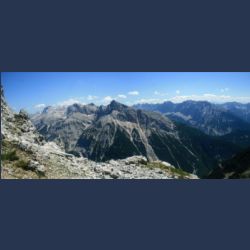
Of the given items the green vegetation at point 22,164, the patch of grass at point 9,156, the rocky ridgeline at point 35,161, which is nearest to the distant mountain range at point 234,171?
the rocky ridgeline at point 35,161

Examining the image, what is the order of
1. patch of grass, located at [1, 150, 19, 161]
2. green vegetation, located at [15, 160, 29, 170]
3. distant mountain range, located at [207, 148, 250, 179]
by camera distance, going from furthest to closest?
distant mountain range, located at [207, 148, 250, 179] → patch of grass, located at [1, 150, 19, 161] → green vegetation, located at [15, 160, 29, 170]

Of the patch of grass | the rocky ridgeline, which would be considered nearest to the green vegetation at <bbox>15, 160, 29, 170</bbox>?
the rocky ridgeline

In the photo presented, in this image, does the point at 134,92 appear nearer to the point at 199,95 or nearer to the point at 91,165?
the point at 199,95

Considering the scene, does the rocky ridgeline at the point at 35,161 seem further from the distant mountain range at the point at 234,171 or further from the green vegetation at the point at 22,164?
the distant mountain range at the point at 234,171

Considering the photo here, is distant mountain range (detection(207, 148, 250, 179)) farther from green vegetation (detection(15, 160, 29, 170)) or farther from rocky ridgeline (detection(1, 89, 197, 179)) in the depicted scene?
green vegetation (detection(15, 160, 29, 170))

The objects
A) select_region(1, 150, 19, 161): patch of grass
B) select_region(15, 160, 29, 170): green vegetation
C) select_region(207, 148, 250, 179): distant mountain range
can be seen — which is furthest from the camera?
select_region(207, 148, 250, 179): distant mountain range

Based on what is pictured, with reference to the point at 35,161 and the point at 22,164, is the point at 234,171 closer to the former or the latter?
the point at 35,161

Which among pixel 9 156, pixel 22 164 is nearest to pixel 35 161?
pixel 22 164

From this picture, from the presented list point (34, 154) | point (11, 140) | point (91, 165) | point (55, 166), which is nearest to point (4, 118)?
point (11, 140)

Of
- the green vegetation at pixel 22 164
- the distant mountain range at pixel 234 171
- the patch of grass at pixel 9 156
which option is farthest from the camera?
the distant mountain range at pixel 234 171
